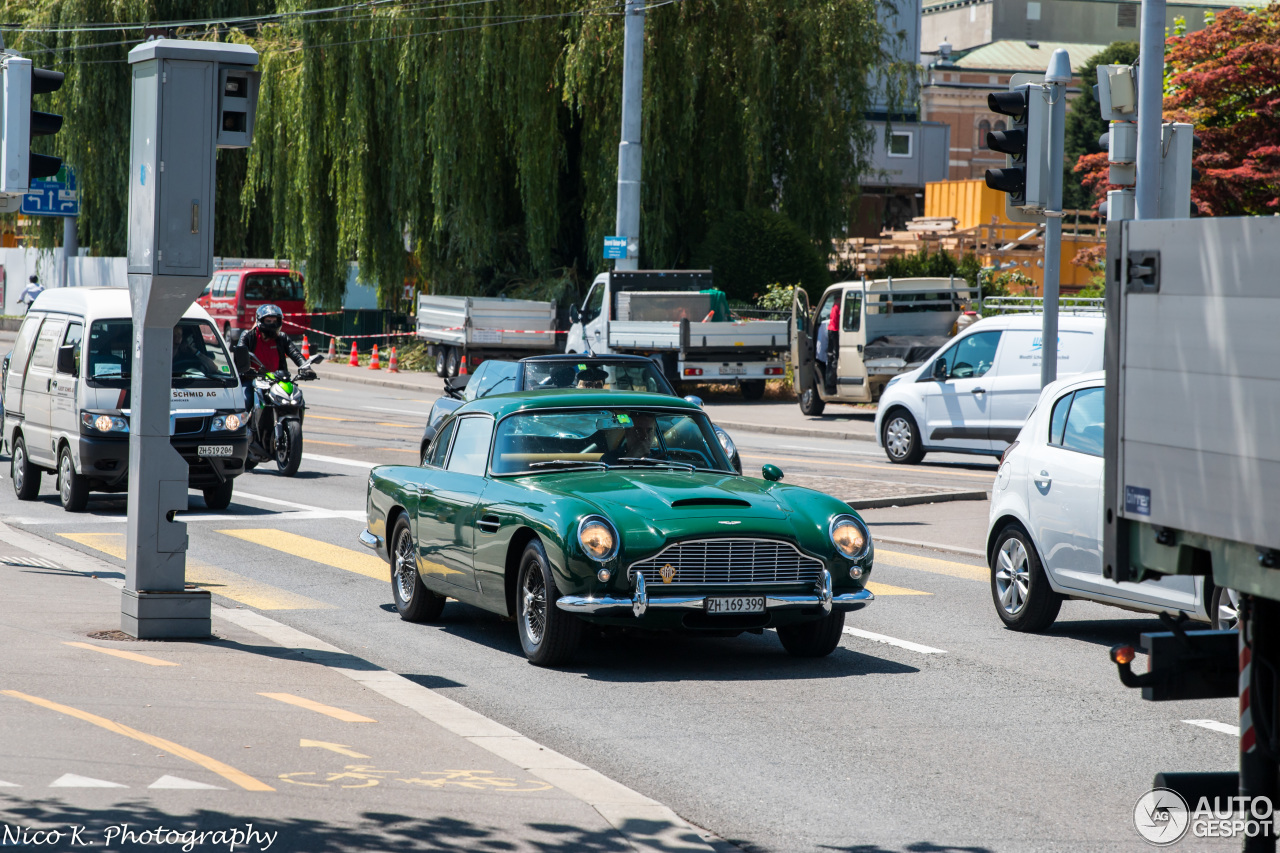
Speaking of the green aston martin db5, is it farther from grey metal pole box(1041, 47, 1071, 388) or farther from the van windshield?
the van windshield

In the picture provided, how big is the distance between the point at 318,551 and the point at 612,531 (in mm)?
5765

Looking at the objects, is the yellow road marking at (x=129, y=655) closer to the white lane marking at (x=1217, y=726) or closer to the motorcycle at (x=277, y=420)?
the white lane marking at (x=1217, y=726)

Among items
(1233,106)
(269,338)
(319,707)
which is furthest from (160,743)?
(1233,106)

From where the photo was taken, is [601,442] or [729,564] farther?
[601,442]

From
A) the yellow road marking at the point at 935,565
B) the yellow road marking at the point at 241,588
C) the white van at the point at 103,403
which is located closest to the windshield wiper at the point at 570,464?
the yellow road marking at the point at 241,588

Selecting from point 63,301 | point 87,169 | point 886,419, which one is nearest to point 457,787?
point 63,301

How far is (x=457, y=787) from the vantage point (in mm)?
6047

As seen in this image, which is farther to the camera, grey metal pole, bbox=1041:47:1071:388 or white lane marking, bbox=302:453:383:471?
white lane marking, bbox=302:453:383:471

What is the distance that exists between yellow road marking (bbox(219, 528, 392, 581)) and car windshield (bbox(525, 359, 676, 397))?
3.42m

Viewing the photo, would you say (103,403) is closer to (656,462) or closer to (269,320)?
(269,320)

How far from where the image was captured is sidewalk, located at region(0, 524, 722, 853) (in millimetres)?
5355

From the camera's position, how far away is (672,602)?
8.43 m

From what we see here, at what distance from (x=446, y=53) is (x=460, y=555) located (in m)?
27.9

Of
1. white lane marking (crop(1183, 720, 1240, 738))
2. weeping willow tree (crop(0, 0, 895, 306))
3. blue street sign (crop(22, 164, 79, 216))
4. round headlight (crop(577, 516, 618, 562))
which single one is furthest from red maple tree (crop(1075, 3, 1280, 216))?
blue street sign (crop(22, 164, 79, 216))
